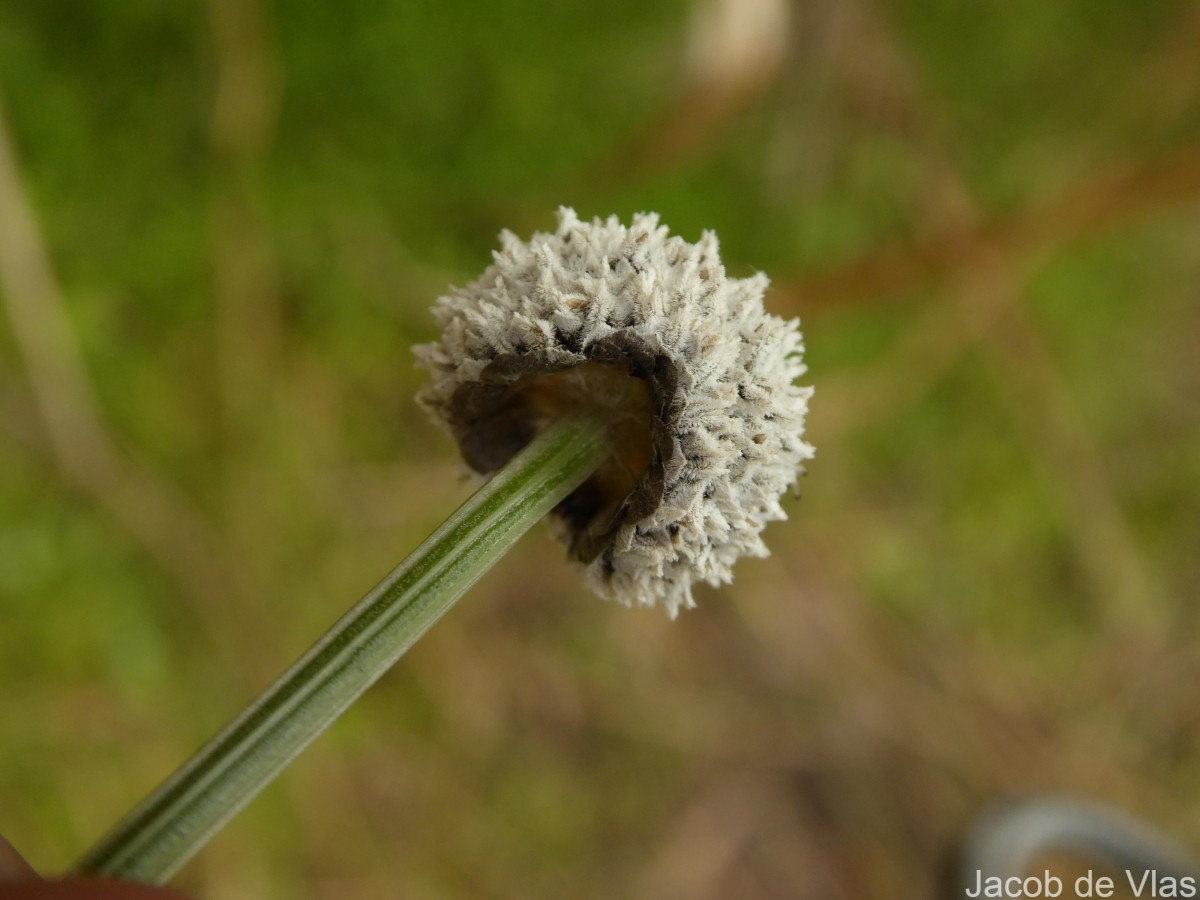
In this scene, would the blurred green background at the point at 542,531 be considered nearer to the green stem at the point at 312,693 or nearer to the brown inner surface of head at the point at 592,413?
the brown inner surface of head at the point at 592,413

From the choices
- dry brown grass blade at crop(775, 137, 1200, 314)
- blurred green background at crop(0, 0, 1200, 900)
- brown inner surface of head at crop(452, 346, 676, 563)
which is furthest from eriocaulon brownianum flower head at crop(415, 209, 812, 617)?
dry brown grass blade at crop(775, 137, 1200, 314)

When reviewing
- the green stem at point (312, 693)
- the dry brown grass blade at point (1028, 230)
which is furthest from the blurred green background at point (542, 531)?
the green stem at point (312, 693)

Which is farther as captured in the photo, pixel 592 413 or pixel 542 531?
pixel 542 531

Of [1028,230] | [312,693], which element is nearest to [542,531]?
[1028,230]

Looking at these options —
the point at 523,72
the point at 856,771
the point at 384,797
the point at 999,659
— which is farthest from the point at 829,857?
the point at 523,72

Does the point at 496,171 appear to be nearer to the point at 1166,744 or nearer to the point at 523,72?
the point at 523,72

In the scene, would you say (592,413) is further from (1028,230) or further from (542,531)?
(1028,230)

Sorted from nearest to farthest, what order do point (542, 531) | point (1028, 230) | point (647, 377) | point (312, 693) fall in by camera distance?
point (312, 693) → point (647, 377) → point (542, 531) → point (1028, 230)
